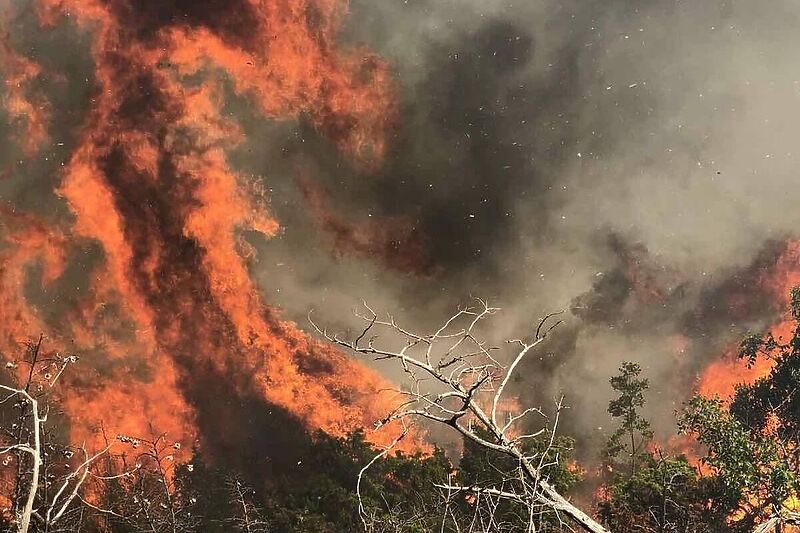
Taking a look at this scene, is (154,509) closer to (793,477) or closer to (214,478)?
(214,478)

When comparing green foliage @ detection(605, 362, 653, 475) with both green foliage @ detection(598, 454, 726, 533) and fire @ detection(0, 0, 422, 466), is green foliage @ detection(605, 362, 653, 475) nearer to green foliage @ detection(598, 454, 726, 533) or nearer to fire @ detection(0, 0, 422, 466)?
green foliage @ detection(598, 454, 726, 533)

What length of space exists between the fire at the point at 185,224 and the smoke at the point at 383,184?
0.05 meters

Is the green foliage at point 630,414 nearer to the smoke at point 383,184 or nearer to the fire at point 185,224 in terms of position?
the smoke at point 383,184

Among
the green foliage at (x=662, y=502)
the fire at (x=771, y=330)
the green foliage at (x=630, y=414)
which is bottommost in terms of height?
the green foliage at (x=662, y=502)

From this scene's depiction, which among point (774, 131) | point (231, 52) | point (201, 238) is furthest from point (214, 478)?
point (774, 131)

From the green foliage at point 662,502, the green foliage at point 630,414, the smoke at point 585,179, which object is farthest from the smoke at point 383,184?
the green foliage at point 662,502

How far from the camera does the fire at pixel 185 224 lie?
13953mm

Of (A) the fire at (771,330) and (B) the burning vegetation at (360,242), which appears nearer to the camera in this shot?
(A) the fire at (771,330)

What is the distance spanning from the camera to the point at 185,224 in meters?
14.3

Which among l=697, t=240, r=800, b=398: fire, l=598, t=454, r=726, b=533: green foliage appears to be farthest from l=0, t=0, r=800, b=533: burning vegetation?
l=598, t=454, r=726, b=533: green foliage

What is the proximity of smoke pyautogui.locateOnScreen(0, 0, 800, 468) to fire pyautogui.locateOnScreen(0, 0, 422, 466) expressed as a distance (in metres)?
0.05

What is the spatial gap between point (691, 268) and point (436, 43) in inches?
288

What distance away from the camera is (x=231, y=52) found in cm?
1412

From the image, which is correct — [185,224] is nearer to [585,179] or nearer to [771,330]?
[585,179]
